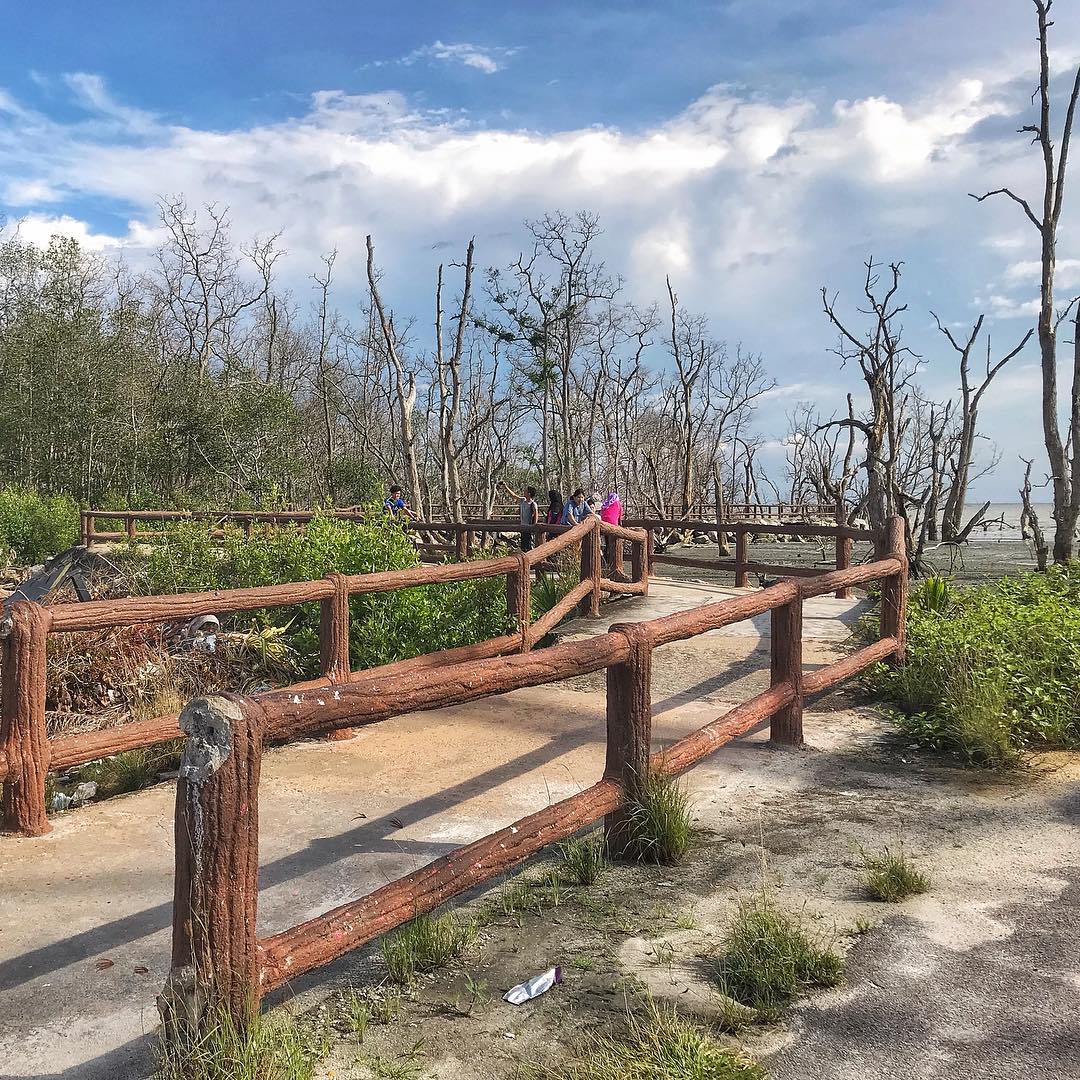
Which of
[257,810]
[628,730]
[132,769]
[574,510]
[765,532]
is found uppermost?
[574,510]

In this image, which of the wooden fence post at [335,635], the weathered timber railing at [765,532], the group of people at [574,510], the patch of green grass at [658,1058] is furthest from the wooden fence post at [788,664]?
the group of people at [574,510]

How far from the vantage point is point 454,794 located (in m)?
5.17

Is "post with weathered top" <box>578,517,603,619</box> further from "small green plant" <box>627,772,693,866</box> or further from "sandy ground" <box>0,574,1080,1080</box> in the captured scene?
"small green plant" <box>627,772,693,866</box>

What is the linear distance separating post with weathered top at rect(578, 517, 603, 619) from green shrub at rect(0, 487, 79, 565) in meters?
14.6

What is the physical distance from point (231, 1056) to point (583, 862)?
1.76 meters

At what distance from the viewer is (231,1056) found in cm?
237

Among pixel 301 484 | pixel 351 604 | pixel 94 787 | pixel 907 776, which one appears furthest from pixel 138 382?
pixel 907 776

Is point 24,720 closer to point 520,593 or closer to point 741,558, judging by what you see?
point 520,593

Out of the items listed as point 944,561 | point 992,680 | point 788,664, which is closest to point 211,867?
point 788,664

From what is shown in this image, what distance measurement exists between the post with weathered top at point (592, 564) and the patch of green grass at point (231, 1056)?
7.98 m

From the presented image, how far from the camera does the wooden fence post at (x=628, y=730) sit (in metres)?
4.07

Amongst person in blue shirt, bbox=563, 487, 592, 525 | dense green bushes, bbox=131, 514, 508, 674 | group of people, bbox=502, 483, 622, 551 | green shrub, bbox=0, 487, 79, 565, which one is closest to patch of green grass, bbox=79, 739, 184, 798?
dense green bushes, bbox=131, 514, 508, 674

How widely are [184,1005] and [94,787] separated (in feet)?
12.9

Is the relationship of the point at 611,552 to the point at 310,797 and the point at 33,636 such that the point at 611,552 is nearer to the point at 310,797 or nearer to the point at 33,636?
the point at 310,797
